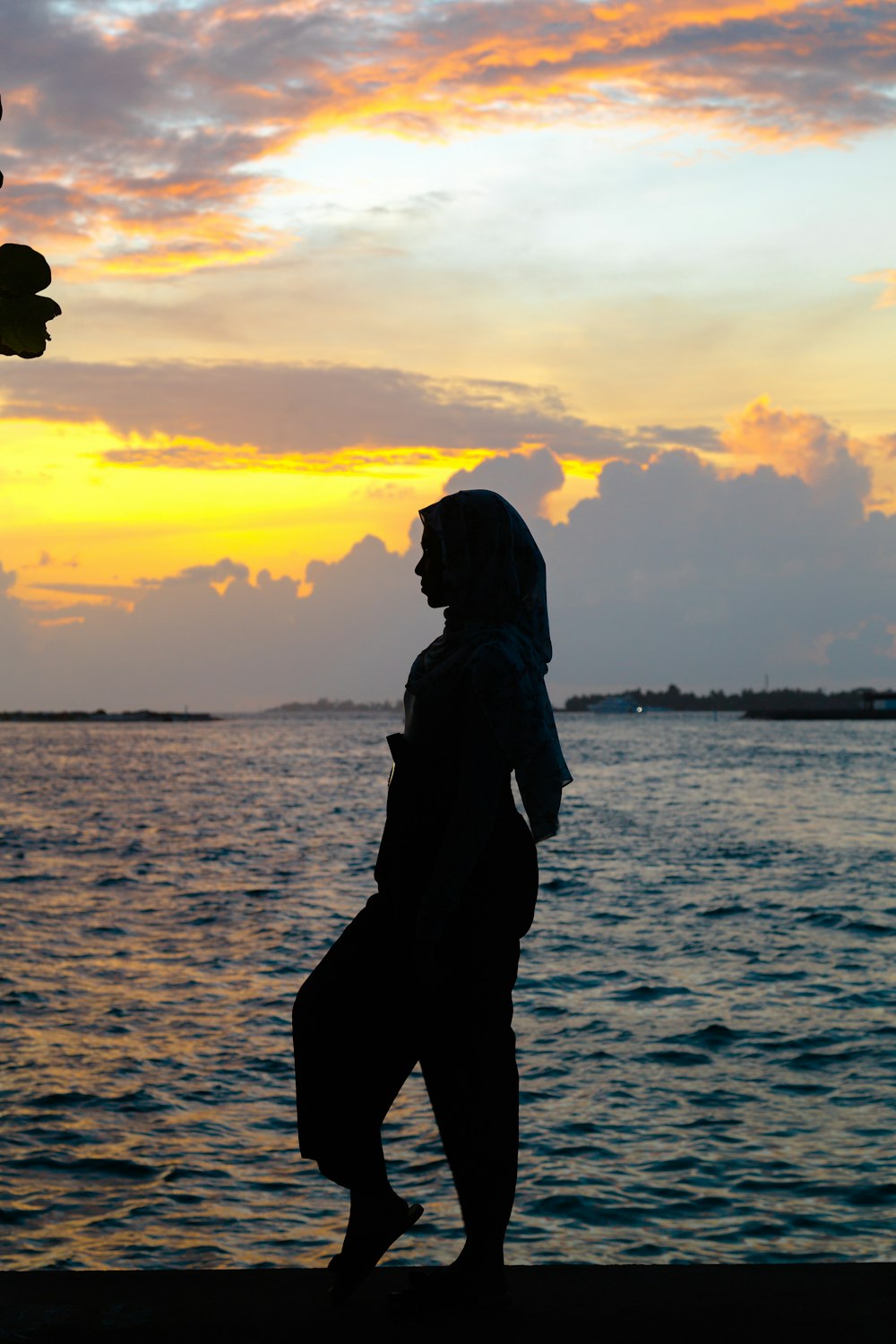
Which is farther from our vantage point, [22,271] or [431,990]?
[431,990]

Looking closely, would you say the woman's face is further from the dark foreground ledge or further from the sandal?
the dark foreground ledge

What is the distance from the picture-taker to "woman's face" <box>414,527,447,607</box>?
3613mm

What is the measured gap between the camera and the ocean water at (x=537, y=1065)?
7.89 meters

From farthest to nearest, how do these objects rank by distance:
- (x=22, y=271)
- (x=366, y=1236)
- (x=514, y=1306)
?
1. (x=366, y=1236)
2. (x=514, y=1306)
3. (x=22, y=271)

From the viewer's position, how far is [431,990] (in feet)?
11.4

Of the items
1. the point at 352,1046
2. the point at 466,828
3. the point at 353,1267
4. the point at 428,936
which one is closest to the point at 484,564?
the point at 466,828

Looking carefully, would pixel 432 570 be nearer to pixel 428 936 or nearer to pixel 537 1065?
pixel 428 936

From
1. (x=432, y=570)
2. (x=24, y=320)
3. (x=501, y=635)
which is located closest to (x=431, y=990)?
(x=501, y=635)

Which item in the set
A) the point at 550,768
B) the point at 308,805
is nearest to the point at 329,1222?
the point at 550,768

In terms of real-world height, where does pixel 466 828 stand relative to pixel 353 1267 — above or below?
above

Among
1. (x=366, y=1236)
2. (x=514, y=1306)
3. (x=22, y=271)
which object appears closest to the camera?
(x=22, y=271)

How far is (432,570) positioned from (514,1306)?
1806 millimetres

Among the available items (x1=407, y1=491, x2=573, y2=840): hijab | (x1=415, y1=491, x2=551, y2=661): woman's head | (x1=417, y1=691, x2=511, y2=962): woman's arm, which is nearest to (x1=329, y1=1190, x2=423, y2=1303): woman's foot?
(x1=417, y1=691, x2=511, y2=962): woman's arm

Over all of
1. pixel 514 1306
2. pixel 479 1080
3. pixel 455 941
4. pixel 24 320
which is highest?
pixel 24 320
